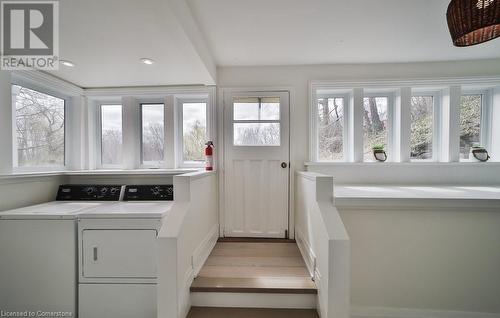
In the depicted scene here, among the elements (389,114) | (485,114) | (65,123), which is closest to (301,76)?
(389,114)

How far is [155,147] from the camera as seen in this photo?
243 cm

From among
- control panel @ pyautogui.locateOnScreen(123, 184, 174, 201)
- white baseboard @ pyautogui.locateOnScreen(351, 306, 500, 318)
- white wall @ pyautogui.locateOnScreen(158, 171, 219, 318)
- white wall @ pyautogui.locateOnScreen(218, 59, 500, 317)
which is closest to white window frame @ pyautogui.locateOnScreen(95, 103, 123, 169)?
control panel @ pyautogui.locateOnScreen(123, 184, 174, 201)

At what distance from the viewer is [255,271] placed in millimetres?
1586

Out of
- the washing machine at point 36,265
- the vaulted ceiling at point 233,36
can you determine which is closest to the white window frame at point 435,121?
the vaulted ceiling at point 233,36

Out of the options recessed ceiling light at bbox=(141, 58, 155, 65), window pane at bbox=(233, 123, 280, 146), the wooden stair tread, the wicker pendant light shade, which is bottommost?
the wooden stair tread

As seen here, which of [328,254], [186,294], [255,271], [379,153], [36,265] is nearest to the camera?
[328,254]

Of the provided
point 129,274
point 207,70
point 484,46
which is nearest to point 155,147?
point 207,70

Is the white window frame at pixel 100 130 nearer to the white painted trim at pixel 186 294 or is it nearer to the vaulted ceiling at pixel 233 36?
the vaulted ceiling at pixel 233 36

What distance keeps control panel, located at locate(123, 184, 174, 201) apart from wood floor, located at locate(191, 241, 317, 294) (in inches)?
30.6

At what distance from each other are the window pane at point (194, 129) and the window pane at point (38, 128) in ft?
4.50

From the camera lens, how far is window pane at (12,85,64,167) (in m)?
1.78

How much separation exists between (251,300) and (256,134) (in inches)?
64.5

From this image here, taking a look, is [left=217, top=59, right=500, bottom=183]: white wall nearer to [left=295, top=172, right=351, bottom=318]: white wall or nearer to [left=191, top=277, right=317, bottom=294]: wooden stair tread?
[left=295, top=172, right=351, bottom=318]: white wall

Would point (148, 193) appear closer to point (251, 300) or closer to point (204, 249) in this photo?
point (204, 249)
